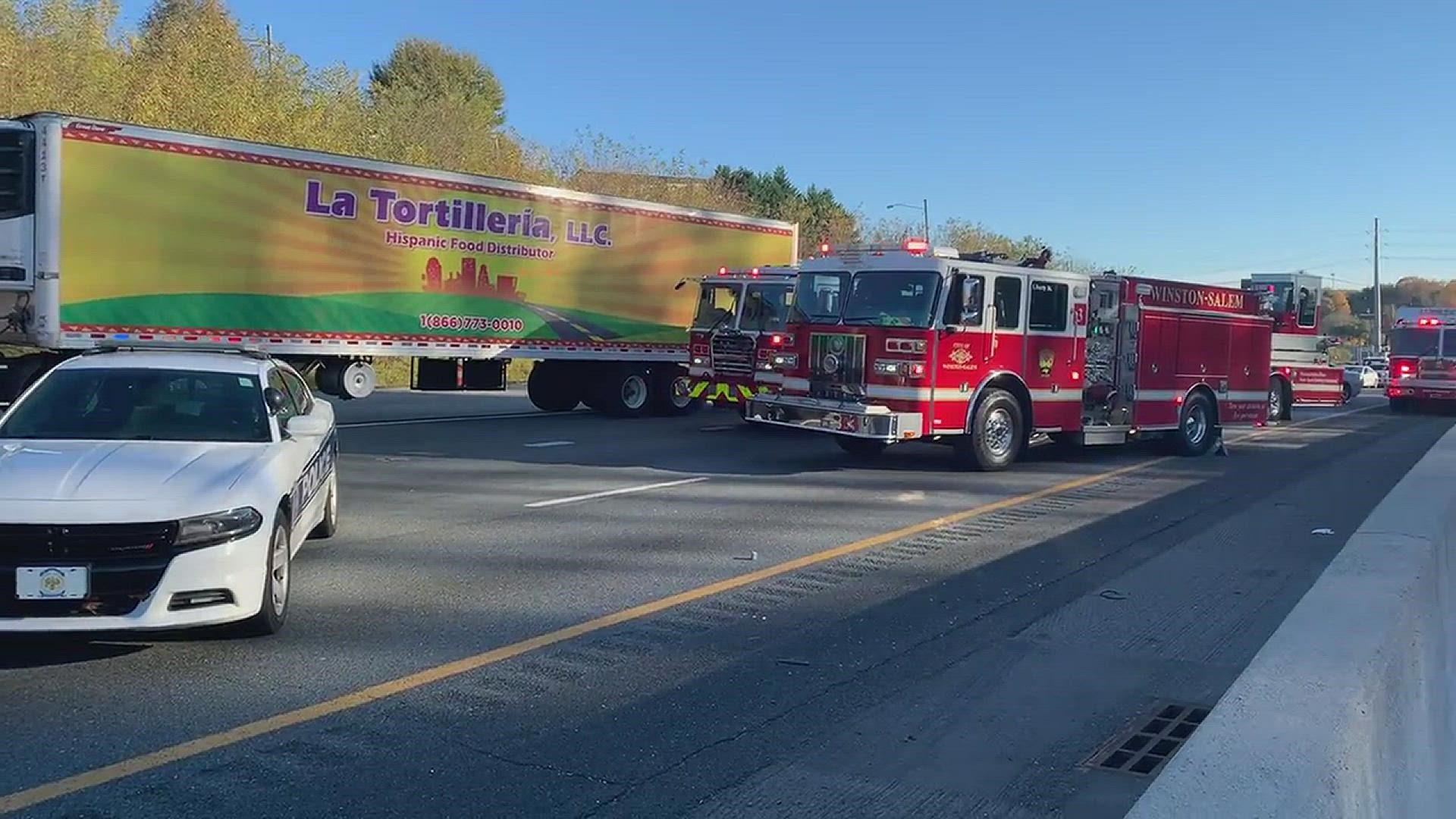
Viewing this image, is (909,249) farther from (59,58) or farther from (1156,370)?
(59,58)

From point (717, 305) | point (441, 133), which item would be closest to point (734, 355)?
point (717, 305)

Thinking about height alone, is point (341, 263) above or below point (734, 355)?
above

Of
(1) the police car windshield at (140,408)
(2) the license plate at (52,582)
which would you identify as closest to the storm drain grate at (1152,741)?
(2) the license plate at (52,582)

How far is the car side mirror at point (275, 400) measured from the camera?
7.91 m

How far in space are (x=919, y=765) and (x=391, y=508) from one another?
7120mm

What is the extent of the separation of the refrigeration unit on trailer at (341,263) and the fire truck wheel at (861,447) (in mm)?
6691

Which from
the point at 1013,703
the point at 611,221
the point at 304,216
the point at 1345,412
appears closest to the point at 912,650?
the point at 1013,703

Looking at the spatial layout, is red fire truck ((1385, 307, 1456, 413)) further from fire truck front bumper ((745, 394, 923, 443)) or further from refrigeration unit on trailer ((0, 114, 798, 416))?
fire truck front bumper ((745, 394, 923, 443))

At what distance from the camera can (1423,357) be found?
108 feet

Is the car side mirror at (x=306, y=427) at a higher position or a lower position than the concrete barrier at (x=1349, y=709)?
higher

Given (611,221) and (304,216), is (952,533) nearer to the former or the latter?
(304,216)

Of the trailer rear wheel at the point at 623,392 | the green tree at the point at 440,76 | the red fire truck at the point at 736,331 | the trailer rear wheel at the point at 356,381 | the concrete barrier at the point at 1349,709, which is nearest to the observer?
the concrete barrier at the point at 1349,709

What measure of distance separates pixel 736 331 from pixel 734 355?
524 millimetres

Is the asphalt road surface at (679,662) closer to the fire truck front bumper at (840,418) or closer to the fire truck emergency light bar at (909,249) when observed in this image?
the fire truck front bumper at (840,418)
